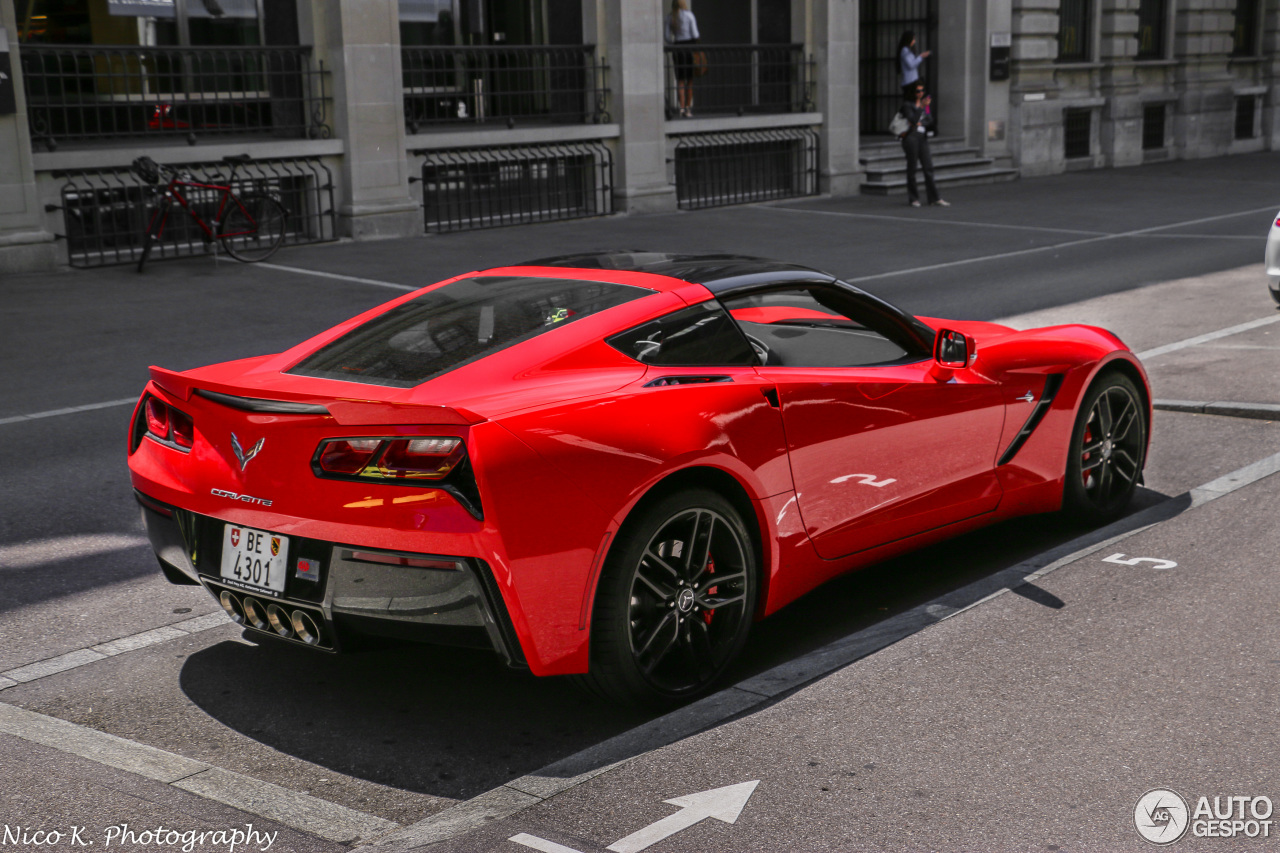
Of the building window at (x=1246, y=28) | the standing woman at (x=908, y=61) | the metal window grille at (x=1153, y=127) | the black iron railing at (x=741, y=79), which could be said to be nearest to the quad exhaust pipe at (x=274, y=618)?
the black iron railing at (x=741, y=79)

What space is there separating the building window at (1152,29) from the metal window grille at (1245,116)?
316 centimetres

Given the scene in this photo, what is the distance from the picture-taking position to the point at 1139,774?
3461 mm

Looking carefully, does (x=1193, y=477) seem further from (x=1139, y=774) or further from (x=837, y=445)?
(x=1139, y=774)

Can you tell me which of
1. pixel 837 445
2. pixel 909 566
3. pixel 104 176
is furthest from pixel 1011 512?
pixel 104 176

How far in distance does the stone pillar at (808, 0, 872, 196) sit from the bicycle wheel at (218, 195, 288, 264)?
11.0m

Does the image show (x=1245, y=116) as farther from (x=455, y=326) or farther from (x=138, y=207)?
(x=455, y=326)

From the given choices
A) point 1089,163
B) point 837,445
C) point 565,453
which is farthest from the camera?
point 1089,163

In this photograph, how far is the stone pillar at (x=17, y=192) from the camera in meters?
15.0

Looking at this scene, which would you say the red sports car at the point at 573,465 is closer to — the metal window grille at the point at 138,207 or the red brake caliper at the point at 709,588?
the red brake caliper at the point at 709,588

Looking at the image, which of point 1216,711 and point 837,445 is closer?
point 1216,711

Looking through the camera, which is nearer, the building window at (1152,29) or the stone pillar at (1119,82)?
the stone pillar at (1119,82)

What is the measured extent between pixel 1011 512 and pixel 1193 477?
5.15 ft

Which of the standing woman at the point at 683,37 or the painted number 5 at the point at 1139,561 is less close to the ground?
the standing woman at the point at 683,37

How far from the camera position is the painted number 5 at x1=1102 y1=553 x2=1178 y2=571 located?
509cm
